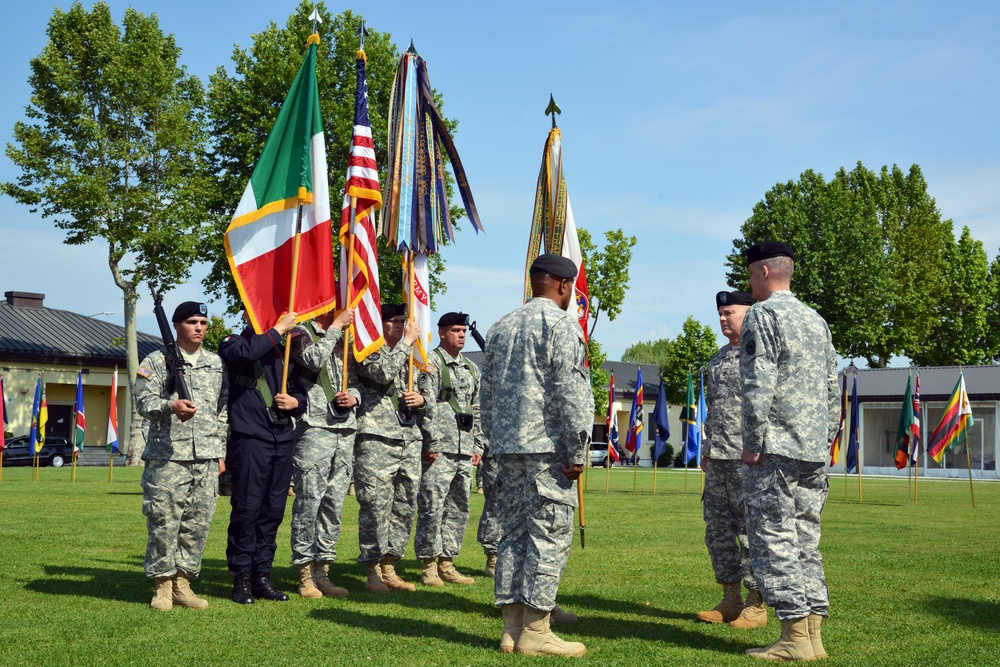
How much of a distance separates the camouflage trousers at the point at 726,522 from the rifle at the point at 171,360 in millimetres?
4114

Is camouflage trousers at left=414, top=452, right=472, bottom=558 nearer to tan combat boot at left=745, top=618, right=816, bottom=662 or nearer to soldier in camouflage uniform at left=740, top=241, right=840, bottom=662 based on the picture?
soldier in camouflage uniform at left=740, top=241, right=840, bottom=662

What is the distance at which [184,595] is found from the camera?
303 inches

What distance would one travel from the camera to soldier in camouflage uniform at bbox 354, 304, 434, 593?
868 cm

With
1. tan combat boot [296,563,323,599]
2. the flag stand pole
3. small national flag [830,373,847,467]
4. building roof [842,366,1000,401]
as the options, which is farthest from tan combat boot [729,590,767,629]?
building roof [842,366,1000,401]

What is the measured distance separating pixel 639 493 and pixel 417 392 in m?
19.1

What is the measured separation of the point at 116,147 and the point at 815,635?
37.4 meters

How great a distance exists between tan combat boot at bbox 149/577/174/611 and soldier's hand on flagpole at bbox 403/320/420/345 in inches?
117

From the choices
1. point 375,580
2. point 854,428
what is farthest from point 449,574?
point 854,428

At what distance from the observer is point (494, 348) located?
6.69 m

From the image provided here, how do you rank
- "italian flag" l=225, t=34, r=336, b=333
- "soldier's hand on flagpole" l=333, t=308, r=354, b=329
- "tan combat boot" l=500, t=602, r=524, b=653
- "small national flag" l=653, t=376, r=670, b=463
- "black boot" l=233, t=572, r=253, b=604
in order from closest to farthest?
"tan combat boot" l=500, t=602, r=524, b=653
"black boot" l=233, t=572, r=253, b=604
"italian flag" l=225, t=34, r=336, b=333
"soldier's hand on flagpole" l=333, t=308, r=354, b=329
"small national flag" l=653, t=376, r=670, b=463

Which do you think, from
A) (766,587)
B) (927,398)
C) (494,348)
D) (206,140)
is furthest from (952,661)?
(927,398)

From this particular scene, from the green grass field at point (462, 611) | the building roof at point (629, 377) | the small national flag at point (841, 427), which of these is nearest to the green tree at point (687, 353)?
the building roof at point (629, 377)

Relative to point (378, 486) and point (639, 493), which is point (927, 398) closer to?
point (639, 493)

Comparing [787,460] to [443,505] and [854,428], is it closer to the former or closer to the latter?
[443,505]
